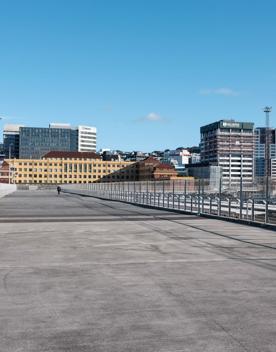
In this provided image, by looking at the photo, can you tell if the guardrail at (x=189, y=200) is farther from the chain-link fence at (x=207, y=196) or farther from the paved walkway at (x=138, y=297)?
the paved walkway at (x=138, y=297)

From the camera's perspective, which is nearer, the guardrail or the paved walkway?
Answer: the paved walkway

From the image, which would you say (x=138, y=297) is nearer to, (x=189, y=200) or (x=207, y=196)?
(x=207, y=196)

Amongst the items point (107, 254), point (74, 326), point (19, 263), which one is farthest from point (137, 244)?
point (74, 326)

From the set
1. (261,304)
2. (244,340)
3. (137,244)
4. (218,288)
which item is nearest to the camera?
(244,340)

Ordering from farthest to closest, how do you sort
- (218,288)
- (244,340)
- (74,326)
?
1. (218,288)
2. (74,326)
3. (244,340)

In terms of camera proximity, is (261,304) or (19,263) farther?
(19,263)

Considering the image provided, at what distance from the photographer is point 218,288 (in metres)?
8.91

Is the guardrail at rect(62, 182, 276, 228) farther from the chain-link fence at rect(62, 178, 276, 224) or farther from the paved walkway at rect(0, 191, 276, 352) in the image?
the paved walkway at rect(0, 191, 276, 352)

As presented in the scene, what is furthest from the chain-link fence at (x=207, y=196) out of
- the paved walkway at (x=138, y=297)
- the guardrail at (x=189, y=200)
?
the paved walkway at (x=138, y=297)

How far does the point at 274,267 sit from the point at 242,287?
2.51 metres

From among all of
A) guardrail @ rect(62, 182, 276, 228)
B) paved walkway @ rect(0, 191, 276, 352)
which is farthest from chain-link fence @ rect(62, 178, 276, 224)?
paved walkway @ rect(0, 191, 276, 352)

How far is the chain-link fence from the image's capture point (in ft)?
82.7

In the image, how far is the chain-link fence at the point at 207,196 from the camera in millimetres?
25203

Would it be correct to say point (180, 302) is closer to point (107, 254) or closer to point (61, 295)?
point (61, 295)
